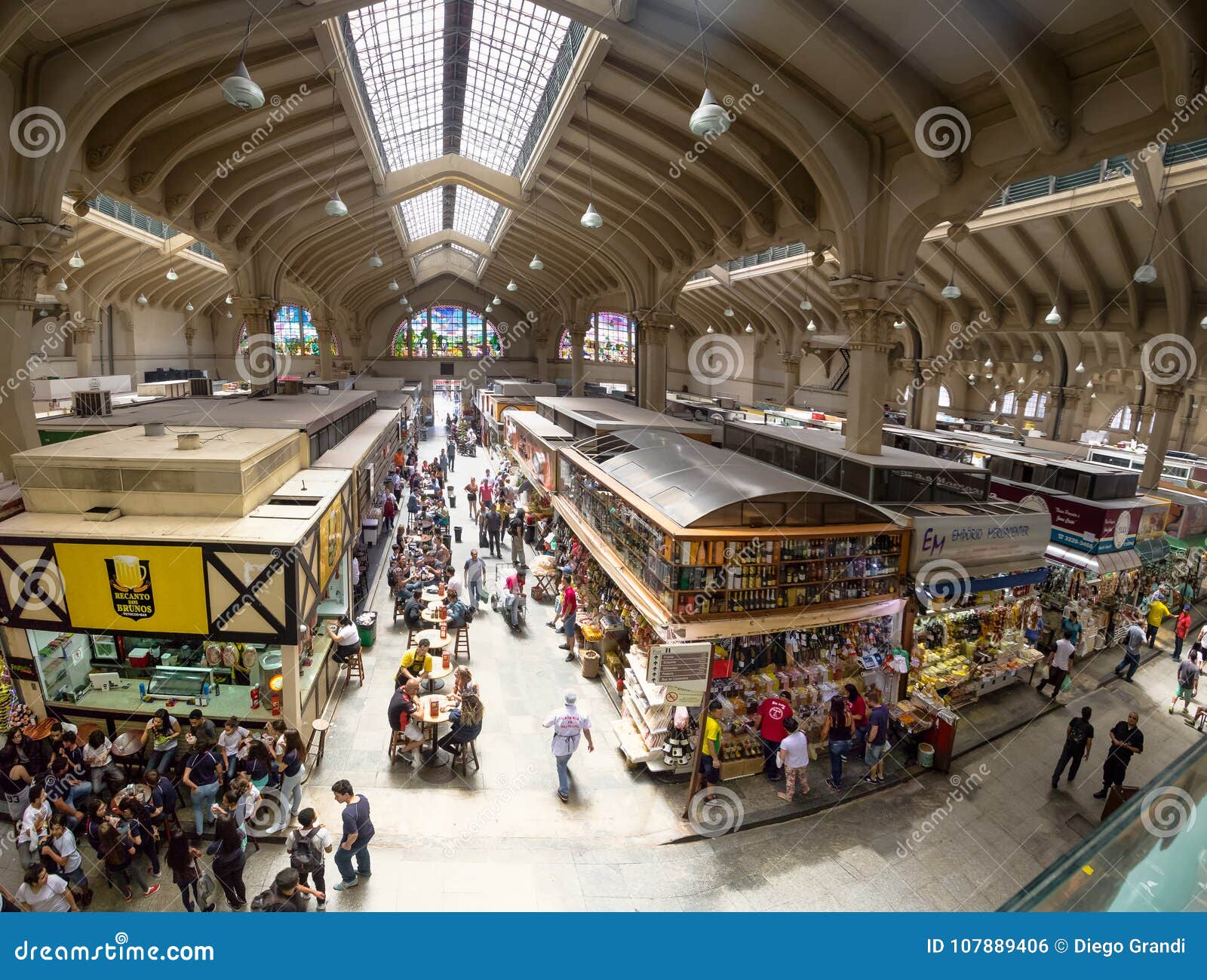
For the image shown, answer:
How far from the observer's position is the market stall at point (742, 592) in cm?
734

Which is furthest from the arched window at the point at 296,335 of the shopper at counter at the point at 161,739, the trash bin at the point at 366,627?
the shopper at counter at the point at 161,739

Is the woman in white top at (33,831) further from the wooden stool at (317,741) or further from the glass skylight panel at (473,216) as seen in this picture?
the glass skylight panel at (473,216)

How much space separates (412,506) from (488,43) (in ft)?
40.0

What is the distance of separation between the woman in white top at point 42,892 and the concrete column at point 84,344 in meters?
29.7

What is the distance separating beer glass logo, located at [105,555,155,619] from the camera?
654 centimetres

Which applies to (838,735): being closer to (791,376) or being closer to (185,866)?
(185,866)

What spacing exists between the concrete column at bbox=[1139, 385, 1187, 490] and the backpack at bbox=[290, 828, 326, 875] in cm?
1962

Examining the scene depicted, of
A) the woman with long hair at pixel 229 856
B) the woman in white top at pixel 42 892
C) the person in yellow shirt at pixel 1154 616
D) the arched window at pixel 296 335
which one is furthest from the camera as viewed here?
the arched window at pixel 296 335

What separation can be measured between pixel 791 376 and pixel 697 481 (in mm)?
26163

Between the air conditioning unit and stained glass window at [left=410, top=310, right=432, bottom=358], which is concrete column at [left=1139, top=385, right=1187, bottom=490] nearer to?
the air conditioning unit

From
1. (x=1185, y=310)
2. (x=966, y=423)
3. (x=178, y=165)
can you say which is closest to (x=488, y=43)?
(x=178, y=165)

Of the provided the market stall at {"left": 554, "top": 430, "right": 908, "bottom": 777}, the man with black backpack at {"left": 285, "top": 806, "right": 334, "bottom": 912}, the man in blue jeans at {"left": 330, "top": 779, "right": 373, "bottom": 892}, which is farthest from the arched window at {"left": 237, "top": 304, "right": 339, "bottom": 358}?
the man with black backpack at {"left": 285, "top": 806, "right": 334, "bottom": 912}

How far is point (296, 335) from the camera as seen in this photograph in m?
45.2

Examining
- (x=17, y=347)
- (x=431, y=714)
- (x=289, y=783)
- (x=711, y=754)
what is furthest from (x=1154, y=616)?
(x=17, y=347)
